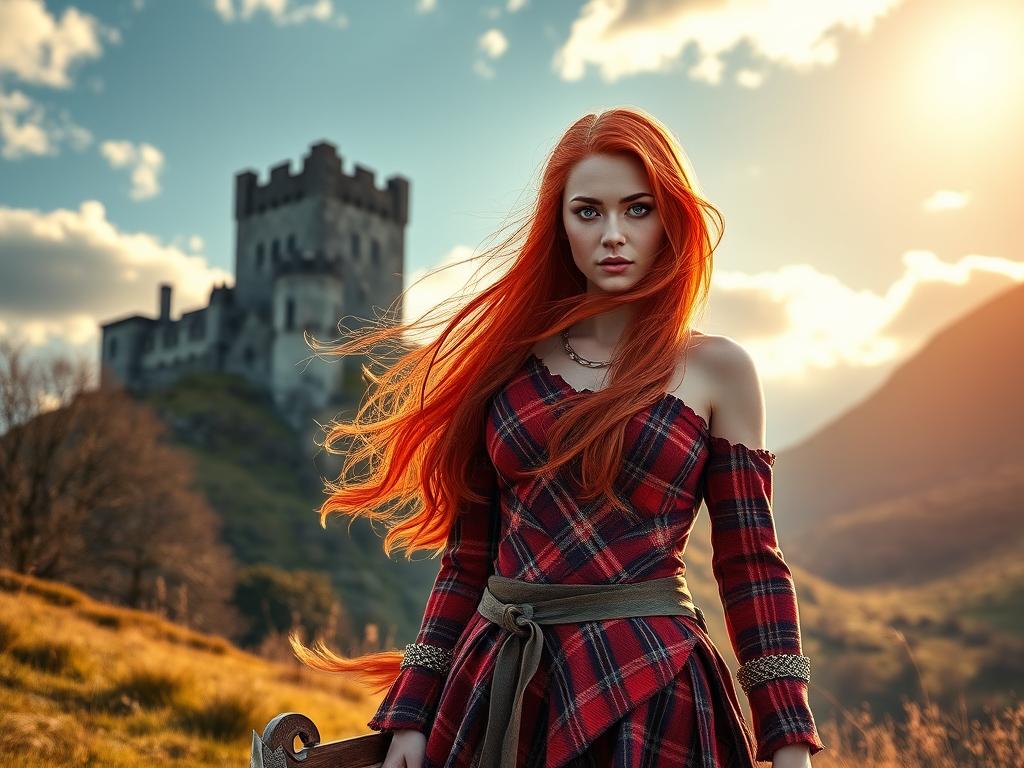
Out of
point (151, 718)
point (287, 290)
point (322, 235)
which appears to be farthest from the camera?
→ point (322, 235)

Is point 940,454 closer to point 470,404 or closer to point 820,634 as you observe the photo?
point 820,634

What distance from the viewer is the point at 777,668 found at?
76.2 inches

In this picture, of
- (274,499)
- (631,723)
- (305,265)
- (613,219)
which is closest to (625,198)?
(613,219)

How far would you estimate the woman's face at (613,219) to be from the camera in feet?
7.08

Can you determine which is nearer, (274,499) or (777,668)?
(777,668)

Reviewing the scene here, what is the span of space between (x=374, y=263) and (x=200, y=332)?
1132 centimetres

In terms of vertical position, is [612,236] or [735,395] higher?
[612,236]

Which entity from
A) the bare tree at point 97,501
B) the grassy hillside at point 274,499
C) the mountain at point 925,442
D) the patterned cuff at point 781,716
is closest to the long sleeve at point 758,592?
the patterned cuff at point 781,716

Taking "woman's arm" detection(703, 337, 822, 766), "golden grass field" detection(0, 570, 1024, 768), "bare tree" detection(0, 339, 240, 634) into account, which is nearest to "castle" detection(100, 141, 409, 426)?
"bare tree" detection(0, 339, 240, 634)

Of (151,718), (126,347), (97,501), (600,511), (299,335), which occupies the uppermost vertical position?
(126,347)

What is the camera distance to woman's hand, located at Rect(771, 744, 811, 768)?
73.3 inches

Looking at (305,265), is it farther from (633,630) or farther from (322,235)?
(633,630)

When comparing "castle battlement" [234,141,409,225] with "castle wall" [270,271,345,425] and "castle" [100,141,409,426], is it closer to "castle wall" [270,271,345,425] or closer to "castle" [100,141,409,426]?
"castle" [100,141,409,426]

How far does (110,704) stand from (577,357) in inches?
170
